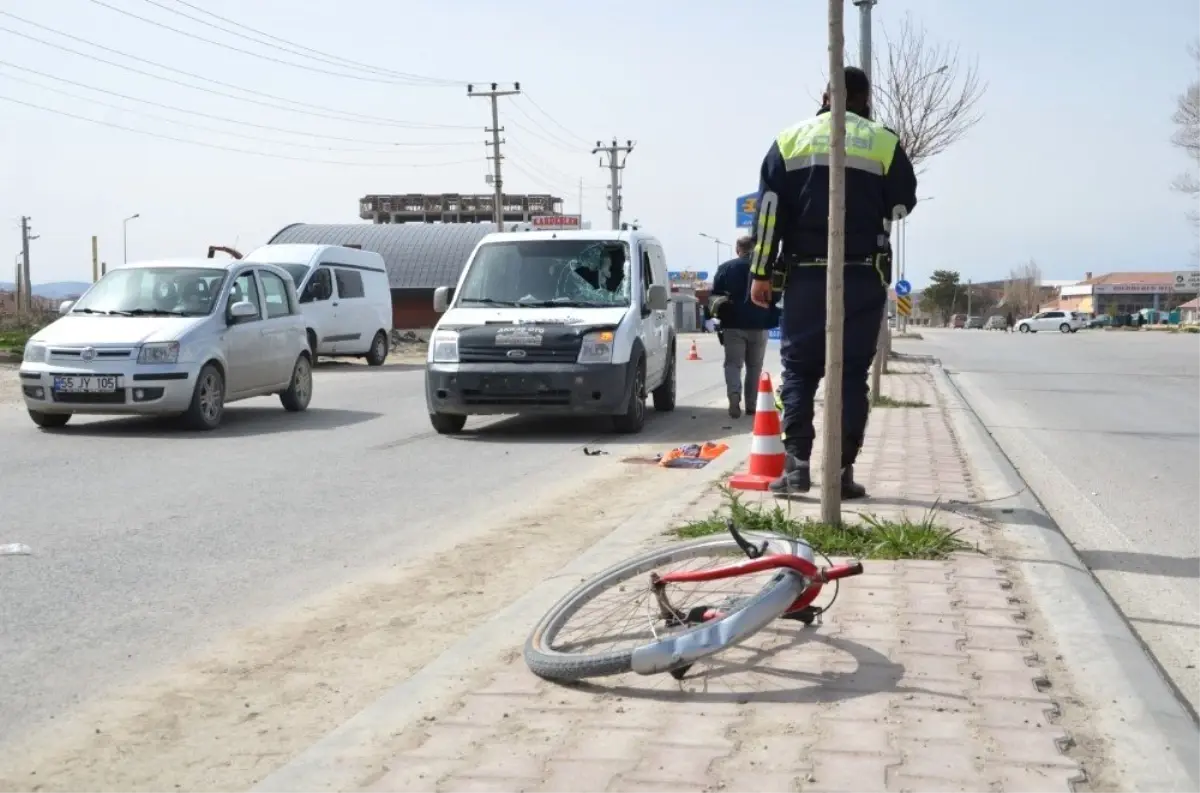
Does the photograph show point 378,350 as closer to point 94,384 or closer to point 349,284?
point 349,284

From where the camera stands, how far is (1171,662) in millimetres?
4703

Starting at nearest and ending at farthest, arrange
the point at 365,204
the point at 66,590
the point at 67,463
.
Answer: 1. the point at 66,590
2. the point at 67,463
3. the point at 365,204

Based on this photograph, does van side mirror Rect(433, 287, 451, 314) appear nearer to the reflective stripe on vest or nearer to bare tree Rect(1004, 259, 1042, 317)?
the reflective stripe on vest

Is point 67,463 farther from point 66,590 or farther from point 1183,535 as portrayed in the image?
point 1183,535

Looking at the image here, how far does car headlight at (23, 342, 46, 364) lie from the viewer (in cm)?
1292

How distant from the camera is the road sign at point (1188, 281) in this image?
87062 millimetres

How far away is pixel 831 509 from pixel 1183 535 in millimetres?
2497

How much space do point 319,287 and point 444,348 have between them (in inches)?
547

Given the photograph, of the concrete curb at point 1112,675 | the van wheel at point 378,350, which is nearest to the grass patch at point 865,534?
the concrete curb at point 1112,675

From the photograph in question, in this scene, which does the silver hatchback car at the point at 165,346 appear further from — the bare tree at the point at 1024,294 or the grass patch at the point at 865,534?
the bare tree at the point at 1024,294

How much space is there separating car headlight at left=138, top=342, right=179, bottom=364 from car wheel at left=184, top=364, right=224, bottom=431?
322 millimetres

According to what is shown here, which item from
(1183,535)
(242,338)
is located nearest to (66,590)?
(1183,535)

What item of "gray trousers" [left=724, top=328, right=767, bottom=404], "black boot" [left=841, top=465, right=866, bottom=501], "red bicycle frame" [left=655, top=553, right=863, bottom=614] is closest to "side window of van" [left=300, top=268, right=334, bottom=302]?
"gray trousers" [left=724, top=328, right=767, bottom=404]

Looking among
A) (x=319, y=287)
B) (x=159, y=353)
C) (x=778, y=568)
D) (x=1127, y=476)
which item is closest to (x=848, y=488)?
(x=778, y=568)
